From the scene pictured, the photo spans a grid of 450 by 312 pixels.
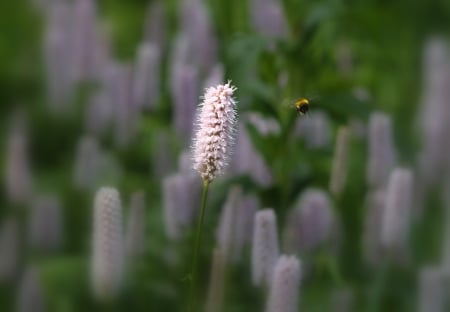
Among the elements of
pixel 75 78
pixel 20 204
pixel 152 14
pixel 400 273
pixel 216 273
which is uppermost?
pixel 152 14

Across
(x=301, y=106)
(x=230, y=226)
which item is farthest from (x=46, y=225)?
(x=301, y=106)

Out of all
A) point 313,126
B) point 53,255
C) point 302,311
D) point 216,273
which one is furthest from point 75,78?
point 216,273

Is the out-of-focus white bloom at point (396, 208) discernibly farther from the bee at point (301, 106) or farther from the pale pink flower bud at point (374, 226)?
the bee at point (301, 106)

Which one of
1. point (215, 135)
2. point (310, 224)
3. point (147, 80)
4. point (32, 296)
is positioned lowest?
point (215, 135)

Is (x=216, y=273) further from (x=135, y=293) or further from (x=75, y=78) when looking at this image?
(x=75, y=78)

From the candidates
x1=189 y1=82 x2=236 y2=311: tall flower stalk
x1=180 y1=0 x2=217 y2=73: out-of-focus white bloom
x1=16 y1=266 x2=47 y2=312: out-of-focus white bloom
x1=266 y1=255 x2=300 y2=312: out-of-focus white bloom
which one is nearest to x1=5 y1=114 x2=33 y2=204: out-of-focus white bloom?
x1=16 y1=266 x2=47 y2=312: out-of-focus white bloom

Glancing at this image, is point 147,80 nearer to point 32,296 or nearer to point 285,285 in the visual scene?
point 32,296
